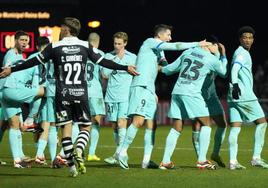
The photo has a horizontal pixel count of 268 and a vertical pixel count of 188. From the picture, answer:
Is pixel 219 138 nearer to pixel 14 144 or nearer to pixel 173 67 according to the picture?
pixel 173 67

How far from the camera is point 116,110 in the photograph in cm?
1667

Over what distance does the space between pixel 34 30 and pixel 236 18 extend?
12.0 m

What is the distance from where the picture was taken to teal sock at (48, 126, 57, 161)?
48.4ft

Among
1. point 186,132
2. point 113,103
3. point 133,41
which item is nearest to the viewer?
point 113,103

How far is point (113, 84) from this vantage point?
1688cm

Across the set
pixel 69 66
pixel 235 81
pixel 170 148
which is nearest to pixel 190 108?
pixel 170 148

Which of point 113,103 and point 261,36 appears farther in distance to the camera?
point 261,36

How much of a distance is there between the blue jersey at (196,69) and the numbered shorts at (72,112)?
1.80 meters

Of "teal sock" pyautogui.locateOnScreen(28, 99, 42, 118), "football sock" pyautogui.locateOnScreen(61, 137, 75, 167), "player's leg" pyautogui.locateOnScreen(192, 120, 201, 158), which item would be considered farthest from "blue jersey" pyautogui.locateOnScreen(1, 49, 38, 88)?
"player's leg" pyautogui.locateOnScreen(192, 120, 201, 158)

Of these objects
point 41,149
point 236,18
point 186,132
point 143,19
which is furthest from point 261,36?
point 41,149

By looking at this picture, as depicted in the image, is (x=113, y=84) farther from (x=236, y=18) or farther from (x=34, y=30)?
(x=236, y=18)

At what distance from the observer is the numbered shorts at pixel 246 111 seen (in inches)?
562

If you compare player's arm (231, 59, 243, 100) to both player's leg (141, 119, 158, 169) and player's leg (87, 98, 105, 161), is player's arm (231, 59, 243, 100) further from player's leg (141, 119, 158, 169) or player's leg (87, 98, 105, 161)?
player's leg (87, 98, 105, 161)

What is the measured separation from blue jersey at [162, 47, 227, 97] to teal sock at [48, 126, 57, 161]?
2208 millimetres
